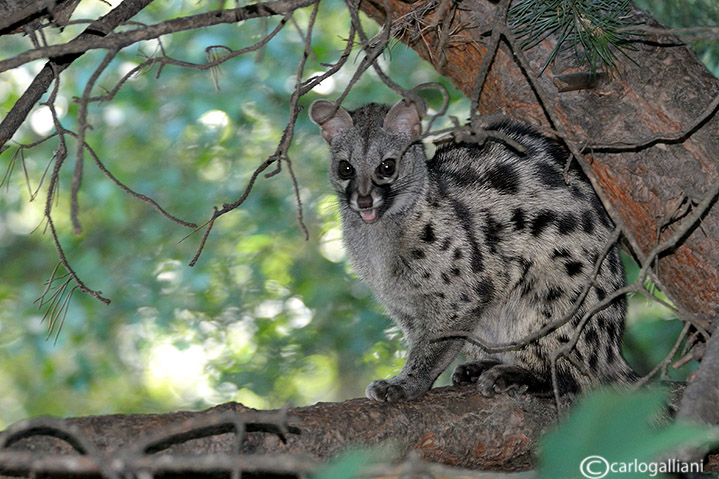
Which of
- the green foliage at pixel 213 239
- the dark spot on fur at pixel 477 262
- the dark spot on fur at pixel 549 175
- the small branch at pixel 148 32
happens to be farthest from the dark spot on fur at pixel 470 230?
the green foliage at pixel 213 239

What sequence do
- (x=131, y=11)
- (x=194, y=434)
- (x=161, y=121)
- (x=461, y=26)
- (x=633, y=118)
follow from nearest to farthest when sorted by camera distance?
(x=194, y=434) → (x=131, y=11) → (x=633, y=118) → (x=461, y=26) → (x=161, y=121)

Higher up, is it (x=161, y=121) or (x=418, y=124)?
(x=161, y=121)

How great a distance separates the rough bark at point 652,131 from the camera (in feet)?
10.8

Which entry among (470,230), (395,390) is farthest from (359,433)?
(470,230)

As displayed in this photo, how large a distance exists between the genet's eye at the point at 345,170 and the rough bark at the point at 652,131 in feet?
2.27

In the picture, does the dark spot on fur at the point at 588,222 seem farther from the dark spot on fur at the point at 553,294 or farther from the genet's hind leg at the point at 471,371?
the genet's hind leg at the point at 471,371

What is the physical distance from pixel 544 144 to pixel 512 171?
23 cm

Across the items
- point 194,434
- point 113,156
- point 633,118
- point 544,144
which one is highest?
point 113,156

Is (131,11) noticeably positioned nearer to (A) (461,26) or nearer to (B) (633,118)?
(A) (461,26)

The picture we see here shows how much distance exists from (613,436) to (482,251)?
8.83ft

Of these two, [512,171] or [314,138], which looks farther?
[314,138]

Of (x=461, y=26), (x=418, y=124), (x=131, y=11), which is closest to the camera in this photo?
(x=131, y=11)

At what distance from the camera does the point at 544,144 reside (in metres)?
3.84

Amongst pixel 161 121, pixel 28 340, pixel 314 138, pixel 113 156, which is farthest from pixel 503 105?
pixel 28 340
